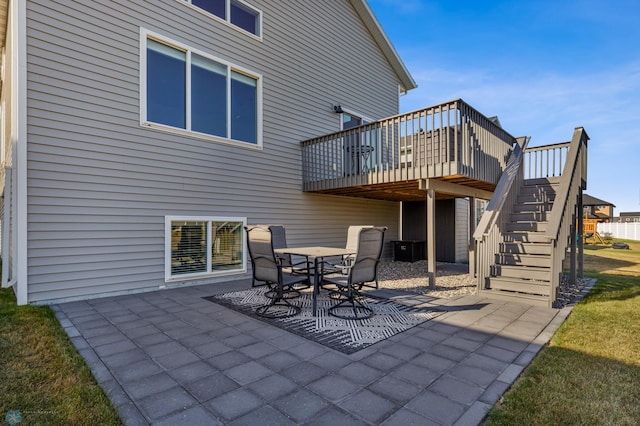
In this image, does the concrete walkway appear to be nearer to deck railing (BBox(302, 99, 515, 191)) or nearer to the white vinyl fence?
deck railing (BBox(302, 99, 515, 191))

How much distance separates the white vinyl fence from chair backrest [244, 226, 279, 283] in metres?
28.2

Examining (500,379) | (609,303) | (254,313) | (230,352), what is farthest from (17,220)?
(609,303)

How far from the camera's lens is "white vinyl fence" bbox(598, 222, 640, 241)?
22391 mm

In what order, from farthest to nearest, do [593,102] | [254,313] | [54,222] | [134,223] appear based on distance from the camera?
[593,102] < [134,223] < [54,222] < [254,313]

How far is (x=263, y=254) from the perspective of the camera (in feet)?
13.5

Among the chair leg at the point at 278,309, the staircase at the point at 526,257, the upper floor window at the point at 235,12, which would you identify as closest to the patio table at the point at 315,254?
the chair leg at the point at 278,309

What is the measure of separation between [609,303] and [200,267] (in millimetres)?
6637

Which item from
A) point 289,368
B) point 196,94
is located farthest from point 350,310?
point 196,94

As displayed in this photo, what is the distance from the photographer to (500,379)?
2.46 meters

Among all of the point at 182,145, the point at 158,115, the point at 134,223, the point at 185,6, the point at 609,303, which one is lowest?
the point at 609,303

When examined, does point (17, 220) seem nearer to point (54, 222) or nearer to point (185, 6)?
point (54, 222)

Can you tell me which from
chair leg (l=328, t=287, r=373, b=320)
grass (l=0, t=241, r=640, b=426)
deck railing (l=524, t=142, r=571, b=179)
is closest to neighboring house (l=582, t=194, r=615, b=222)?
deck railing (l=524, t=142, r=571, b=179)

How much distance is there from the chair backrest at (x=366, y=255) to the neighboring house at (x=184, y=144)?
2.16 m

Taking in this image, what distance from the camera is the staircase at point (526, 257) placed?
15.7ft
